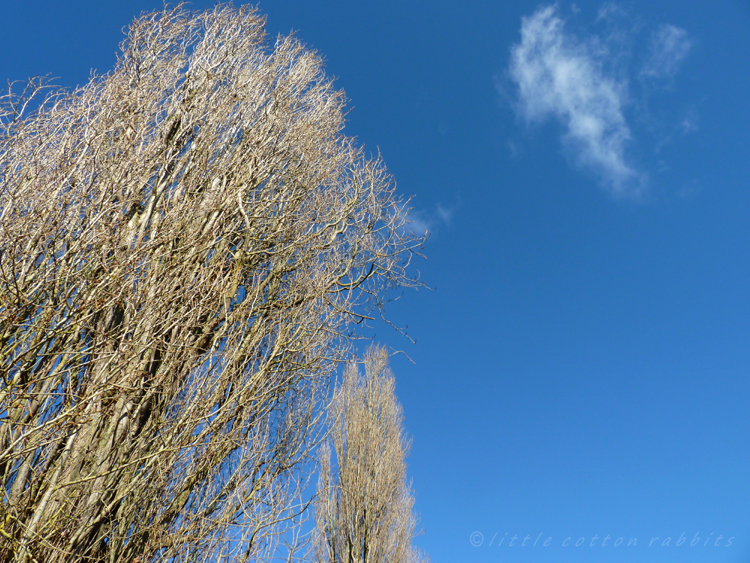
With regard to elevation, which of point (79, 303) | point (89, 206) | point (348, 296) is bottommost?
point (79, 303)

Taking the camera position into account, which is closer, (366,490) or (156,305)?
(156,305)

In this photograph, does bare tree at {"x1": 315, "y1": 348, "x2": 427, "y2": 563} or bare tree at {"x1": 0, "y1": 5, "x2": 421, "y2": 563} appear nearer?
bare tree at {"x1": 0, "y1": 5, "x2": 421, "y2": 563}

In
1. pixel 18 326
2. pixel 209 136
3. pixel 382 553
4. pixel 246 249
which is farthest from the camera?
pixel 382 553

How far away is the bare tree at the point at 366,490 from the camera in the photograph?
260 inches

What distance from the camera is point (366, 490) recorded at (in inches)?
281

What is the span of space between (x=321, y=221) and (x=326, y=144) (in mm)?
1170

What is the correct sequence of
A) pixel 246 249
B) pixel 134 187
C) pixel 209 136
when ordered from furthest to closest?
pixel 209 136 → pixel 246 249 → pixel 134 187

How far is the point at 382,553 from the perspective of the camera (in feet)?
21.8

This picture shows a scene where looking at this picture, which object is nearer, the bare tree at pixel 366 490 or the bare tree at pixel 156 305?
the bare tree at pixel 156 305

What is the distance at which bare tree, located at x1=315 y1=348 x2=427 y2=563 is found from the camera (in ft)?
21.6

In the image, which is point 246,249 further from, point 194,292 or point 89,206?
point 89,206

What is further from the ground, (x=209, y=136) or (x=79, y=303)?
(x=209, y=136)

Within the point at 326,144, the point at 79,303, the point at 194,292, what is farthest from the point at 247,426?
the point at 326,144

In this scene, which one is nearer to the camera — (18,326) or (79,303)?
(18,326)
